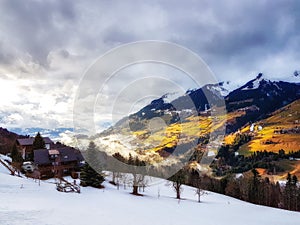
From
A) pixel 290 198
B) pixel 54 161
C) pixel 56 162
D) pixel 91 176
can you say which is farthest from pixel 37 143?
pixel 290 198

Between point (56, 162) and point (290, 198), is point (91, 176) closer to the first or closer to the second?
point (56, 162)

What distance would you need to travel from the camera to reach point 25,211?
18781 millimetres

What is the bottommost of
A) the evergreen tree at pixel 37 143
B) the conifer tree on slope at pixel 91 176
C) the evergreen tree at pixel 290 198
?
the evergreen tree at pixel 290 198

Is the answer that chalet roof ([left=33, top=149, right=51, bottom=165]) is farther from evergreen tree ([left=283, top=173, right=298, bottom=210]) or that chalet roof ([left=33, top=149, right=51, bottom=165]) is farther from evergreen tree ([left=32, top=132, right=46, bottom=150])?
evergreen tree ([left=283, top=173, right=298, bottom=210])

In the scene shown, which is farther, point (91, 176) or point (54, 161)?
point (54, 161)

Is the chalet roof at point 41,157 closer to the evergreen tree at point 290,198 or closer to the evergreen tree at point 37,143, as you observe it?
the evergreen tree at point 37,143

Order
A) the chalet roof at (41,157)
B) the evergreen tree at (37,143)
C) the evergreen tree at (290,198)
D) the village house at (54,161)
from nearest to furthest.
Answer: the village house at (54,161), the chalet roof at (41,157), the evergreen tree at (37,143), the evergreen tree at (290,198)

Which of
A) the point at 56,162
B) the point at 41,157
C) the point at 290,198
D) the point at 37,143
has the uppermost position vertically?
the point at 37,143

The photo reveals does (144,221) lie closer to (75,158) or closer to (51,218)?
(51,218)

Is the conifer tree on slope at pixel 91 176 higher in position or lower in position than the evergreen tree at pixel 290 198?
higher

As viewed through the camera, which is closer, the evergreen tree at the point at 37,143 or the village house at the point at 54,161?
the village house at the point at 54,161

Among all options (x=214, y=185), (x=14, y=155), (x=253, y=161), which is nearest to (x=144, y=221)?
(x=14, y=155)

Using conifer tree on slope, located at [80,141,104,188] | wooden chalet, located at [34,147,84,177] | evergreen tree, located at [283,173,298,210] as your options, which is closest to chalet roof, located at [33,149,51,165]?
wooden chalet, located at [34,147,84,177]

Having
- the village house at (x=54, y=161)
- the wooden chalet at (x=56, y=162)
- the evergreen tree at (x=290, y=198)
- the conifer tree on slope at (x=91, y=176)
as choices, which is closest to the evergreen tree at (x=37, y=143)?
the village house at (x=54, y=161)
